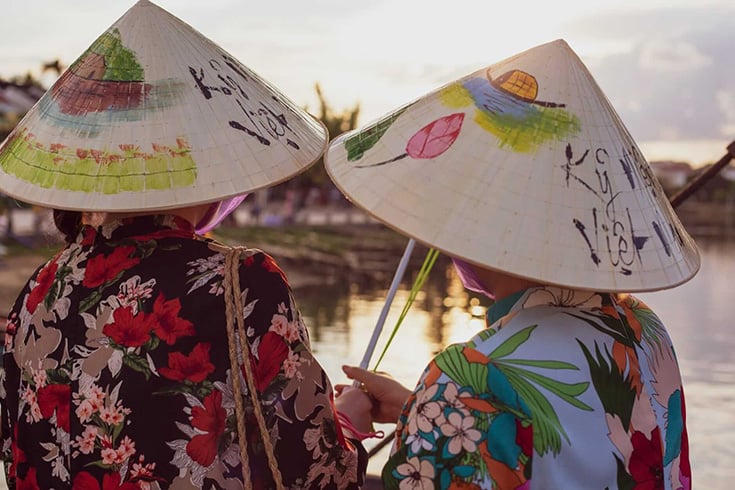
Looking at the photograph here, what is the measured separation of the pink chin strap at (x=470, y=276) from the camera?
123 centimetres

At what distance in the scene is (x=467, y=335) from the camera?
524 inches

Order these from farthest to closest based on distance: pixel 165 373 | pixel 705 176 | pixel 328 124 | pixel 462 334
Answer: pixel 328 124, pixel 462 334, pixel 705 176, pixel 165 373

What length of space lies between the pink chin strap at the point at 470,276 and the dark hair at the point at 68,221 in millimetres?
567

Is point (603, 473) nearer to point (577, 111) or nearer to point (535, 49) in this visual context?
point (577, 111)

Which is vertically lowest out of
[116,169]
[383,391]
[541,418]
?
[383,391]

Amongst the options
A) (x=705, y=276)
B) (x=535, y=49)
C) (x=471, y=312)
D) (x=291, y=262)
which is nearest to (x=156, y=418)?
(x=535, y=49)

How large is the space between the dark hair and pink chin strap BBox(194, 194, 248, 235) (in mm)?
174

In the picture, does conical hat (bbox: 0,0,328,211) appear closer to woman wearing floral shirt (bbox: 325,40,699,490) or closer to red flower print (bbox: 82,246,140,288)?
red flower print (bbox: 82,246,140,288)

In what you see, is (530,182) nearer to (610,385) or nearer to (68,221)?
(610,385)

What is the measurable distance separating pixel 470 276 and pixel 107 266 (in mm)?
504

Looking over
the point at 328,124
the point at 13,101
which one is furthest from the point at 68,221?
the point at 328,124

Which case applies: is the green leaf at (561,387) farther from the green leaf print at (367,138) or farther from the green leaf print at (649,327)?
the green leaf print at (367,138)

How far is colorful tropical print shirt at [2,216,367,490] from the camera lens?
1324 millimetres

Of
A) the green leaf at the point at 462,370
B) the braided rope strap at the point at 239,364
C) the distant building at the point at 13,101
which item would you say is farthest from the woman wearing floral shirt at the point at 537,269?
the distant building at the point at 13,101
